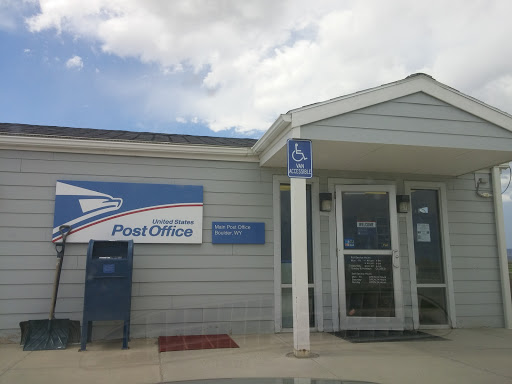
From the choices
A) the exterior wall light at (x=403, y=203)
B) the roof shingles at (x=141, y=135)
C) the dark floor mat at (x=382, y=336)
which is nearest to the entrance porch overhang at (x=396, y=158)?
the exterior wall light at (x=403, y=203)

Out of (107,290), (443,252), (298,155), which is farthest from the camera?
(443,252)

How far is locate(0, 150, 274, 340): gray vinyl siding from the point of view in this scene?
5277 millimetres

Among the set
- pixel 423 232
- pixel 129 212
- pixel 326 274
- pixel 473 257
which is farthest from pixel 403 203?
pixel 129 212

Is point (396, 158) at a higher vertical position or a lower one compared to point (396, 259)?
higher

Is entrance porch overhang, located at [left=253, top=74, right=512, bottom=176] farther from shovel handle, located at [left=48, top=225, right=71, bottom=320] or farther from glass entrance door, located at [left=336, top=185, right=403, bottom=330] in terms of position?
shovel handle, located at [left=48, top=225, right=71, bottom=320]

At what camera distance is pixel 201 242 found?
5.79 meters

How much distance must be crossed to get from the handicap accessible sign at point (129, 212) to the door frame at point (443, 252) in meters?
3.23

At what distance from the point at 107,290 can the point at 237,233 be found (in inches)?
74.1

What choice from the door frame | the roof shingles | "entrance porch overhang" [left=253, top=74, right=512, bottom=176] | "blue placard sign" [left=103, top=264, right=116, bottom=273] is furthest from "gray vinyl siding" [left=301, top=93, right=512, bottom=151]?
"blue placard sign" [left=103, top=264, right=116, bottom=273]

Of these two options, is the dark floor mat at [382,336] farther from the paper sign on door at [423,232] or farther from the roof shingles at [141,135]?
the roof shingles at [141,135]

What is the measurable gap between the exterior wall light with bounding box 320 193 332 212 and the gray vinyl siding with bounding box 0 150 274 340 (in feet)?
2.53

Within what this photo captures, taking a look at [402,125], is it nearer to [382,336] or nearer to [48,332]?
[382,336]

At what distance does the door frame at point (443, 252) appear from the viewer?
6.34m

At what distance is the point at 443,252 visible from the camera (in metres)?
6.59
